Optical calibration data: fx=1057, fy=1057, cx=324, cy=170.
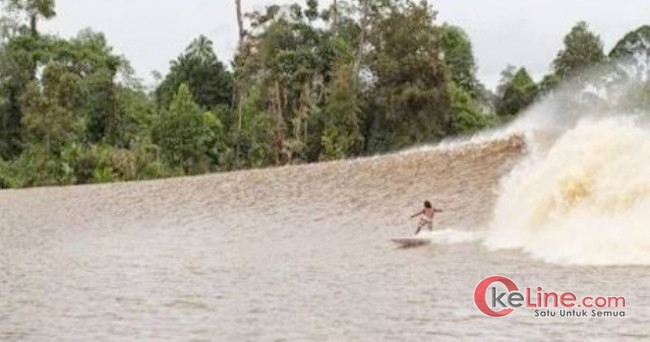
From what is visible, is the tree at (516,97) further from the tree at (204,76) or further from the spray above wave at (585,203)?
the spray above wave at (585,203)

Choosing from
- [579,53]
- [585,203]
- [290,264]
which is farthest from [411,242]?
[579,53]

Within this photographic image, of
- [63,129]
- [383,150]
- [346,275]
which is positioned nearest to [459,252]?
[346,275]

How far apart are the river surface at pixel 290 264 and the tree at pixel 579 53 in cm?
2509

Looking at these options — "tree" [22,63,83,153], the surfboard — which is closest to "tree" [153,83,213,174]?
"tree" [22,63,83,153]

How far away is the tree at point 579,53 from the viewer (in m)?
53.5

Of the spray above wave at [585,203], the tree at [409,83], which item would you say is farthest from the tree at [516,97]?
the spray above wave at [585,203]

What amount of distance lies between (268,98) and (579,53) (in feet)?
54.7

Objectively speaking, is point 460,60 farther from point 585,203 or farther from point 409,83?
point 585,203

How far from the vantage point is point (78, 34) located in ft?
221

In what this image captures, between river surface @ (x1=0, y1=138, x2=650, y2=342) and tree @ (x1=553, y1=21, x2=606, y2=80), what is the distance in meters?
25.1

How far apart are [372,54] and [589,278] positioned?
3425 cm

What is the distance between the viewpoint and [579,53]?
176 feet

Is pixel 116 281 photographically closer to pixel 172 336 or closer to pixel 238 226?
pixel 172 336

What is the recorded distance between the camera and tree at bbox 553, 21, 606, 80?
176 ft
